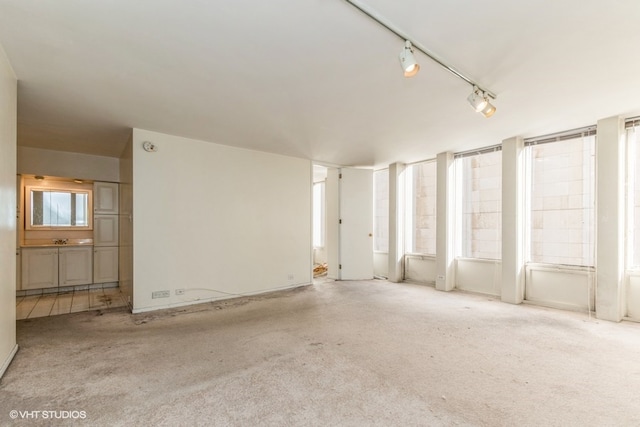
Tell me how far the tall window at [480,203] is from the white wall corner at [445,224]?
0.17 metres

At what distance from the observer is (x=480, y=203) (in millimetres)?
4922

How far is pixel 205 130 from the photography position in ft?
12.6

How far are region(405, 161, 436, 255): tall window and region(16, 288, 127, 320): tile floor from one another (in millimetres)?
4968

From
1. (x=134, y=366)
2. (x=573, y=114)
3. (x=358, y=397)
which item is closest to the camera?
(x=358, y=397)

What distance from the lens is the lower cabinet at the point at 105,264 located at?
5.24 metres

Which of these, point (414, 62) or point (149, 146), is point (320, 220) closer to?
point (149, 146)

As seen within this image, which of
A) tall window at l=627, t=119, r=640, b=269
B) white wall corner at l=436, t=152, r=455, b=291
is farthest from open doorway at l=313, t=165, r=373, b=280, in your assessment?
tall window at l=627, t=119, r=640, b=269

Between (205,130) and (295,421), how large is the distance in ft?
11.0

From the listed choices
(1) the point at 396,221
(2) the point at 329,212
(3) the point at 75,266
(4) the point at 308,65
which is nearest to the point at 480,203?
(1) the point at 396,221

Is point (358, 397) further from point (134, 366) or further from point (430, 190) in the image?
point (430, 190)

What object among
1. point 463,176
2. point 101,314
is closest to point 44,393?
point 101,314

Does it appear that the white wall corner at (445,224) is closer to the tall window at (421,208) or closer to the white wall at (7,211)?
the tall window at (421,208)

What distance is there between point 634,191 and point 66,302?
24.5 ft

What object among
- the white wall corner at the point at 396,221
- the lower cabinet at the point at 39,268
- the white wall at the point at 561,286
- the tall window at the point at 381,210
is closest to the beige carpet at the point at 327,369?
the white wall at the point at 561,286
